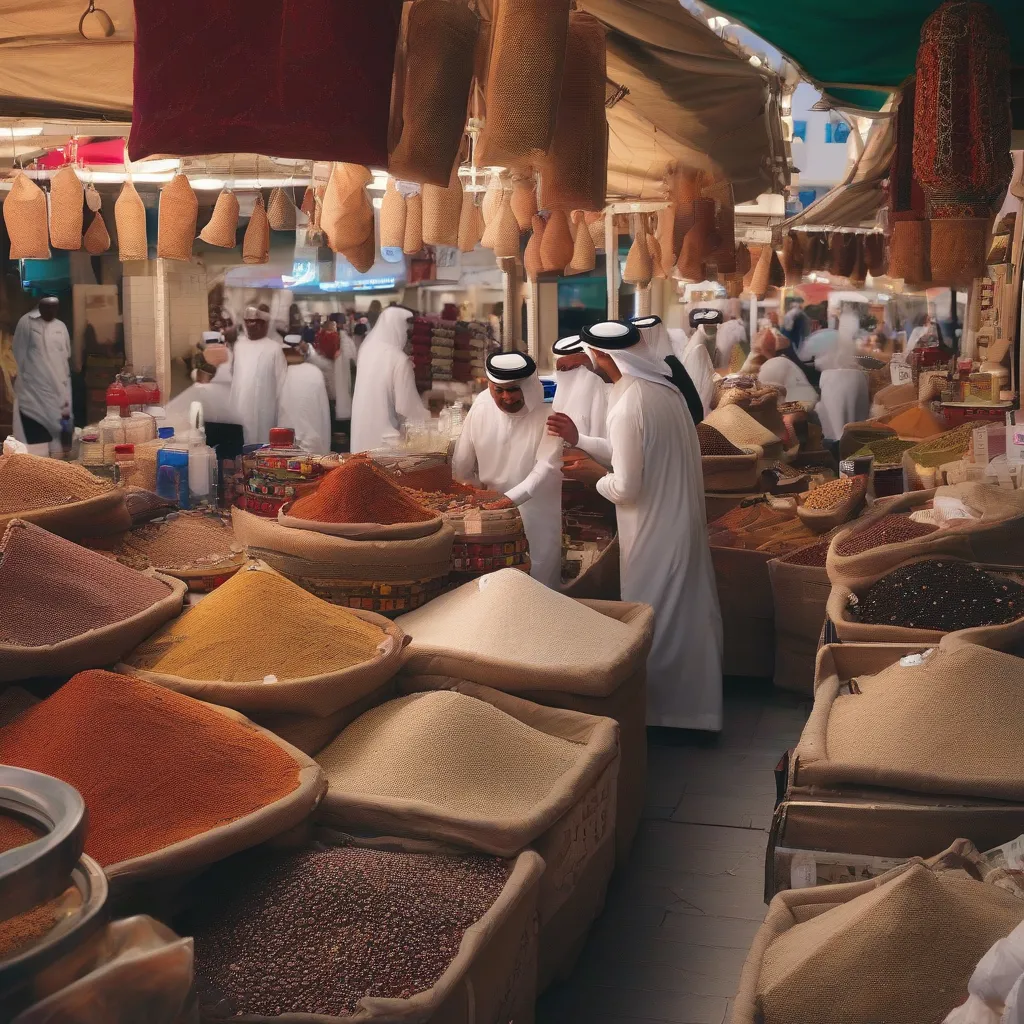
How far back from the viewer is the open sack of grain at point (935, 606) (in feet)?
9.09

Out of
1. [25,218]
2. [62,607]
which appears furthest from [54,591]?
[25,218]

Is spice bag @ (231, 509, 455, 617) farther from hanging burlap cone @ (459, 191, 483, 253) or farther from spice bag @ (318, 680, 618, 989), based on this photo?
hanging burlap cone @ (459, 191, 483, 253)

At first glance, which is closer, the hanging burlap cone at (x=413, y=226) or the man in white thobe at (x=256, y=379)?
the hanging burlap cone at (x=413, y=226)

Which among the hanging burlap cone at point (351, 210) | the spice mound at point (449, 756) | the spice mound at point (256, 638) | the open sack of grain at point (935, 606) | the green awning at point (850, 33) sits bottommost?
the spice mound at point (449, 756)

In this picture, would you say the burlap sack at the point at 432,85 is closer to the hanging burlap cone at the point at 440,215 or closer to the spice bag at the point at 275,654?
the spice bag at the point at 275,654

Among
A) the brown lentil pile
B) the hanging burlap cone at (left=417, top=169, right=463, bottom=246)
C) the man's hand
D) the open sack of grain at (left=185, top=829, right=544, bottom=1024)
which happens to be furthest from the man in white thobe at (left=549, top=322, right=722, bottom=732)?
the open sack of grain at (left=185, top=829, right=544, bottom=1024)

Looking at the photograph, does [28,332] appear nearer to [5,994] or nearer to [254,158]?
[254,158]

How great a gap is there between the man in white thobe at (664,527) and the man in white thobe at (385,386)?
2.71 meters

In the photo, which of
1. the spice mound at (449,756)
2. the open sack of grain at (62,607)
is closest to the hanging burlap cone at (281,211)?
the open sack of grain at (62,607)

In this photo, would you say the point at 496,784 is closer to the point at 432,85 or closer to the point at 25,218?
the point at 432,85

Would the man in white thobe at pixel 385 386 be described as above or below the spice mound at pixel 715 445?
above

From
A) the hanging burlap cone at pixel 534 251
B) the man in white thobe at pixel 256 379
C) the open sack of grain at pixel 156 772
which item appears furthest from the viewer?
the man in white thobe at pixel 256 379

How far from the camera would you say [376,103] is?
6.73 ft

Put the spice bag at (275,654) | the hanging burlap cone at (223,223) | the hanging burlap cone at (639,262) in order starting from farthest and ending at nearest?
the hanging burlap cone at (639,262) < the hanging burlap cone at (223,223) < the spice bag at (275,654)
